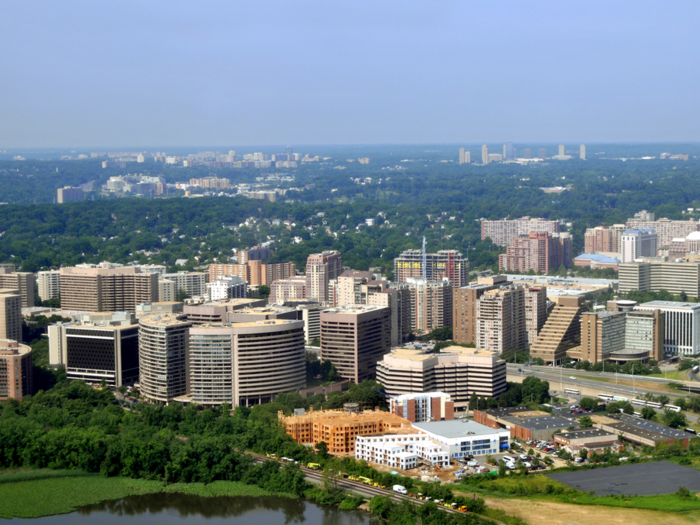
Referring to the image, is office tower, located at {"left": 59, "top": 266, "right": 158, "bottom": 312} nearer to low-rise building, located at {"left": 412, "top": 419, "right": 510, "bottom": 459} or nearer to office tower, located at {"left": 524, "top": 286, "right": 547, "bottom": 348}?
office tower, located at {"left": 524, "top": 286, "right": 547, "bottom": 348}

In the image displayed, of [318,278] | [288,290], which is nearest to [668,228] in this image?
[318,278]

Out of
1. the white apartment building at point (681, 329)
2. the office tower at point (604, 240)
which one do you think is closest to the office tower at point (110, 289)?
the white apartment building at point (681, 329)

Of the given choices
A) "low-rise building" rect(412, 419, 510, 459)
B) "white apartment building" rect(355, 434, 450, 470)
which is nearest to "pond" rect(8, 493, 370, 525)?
"white apartment building" rect(355, 434, 450, 470)

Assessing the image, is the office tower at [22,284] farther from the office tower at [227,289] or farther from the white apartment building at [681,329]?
the white apartment building at [681,329]

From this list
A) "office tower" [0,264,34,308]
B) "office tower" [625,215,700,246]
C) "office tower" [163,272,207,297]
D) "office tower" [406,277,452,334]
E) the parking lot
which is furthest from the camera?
"office tower" [625,215,700,246]

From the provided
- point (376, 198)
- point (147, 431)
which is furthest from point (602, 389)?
point (376, 198)

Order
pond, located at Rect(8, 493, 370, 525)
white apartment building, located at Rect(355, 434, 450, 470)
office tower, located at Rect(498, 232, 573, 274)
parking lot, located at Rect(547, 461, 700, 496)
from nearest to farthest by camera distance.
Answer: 1. pond, located at Rect(8, 493, 370, 525)
2. parking lot, located at Rect(547, 461, 700, 496)
3. white apartment building, located at Rect(355, 434, 450, 470)
4. office tower, located at Rect(498, 232, 573, 274)

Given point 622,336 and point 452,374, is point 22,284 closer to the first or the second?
point 452,374
